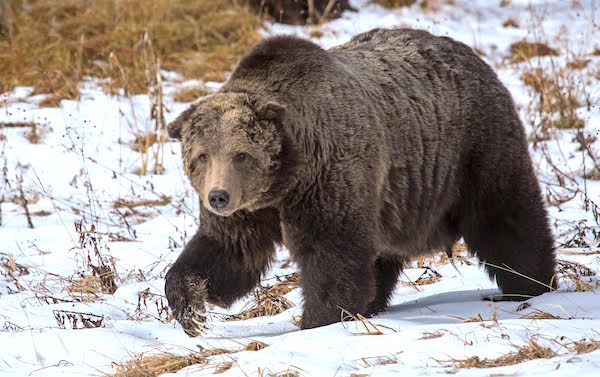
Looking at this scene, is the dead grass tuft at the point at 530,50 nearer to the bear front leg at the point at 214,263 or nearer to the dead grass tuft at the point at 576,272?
the dead grass tuft at the point at 576,272

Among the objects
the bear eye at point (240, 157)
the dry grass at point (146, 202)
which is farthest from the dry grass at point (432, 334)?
the dry grass at point (146, 202)

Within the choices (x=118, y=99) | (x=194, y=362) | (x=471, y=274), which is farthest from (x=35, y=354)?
(x=118, y=99)

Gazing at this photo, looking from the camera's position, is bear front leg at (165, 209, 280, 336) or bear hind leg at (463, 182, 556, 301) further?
bear hind leg at (463, 182, 556, 301)

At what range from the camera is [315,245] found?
510 cm

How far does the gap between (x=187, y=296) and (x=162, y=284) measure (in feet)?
5.62

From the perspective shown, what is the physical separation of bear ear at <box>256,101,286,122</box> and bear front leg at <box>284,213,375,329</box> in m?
0.64

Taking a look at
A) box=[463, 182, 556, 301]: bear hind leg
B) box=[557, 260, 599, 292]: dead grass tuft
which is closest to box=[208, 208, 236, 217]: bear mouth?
box=[463, 182, 556, 301]: bear hind leg

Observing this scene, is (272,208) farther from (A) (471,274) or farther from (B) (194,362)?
(A) (471,274)

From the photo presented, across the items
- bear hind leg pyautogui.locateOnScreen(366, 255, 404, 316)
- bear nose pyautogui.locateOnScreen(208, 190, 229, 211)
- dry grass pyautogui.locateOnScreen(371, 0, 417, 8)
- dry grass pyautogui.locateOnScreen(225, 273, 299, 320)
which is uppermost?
dry grass pyautogui.locateOnScreen(371, 0, 417, 8)

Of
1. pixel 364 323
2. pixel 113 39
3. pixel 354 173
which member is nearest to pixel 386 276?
pixel 354 173

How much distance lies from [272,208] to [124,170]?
16.7 ft

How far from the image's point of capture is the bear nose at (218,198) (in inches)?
186

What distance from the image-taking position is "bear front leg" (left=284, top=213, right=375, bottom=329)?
16.6 ft

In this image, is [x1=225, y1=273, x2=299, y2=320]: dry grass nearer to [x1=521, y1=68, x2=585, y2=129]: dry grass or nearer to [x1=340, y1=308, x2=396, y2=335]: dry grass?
[x1=340, y1=308, x2=396, y2=335]: dry grass
